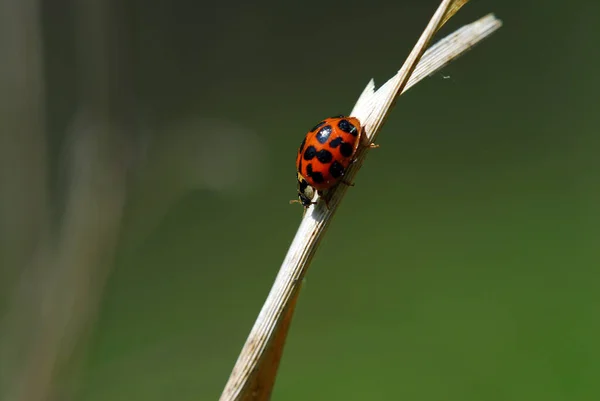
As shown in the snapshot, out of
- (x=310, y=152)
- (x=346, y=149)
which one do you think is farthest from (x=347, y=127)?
(x=310, y=152)

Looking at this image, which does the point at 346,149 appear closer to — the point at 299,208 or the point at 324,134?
the point at 324,134

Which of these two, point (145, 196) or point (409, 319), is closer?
point (145, 196)

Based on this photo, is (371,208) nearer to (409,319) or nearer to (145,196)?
(409,319)

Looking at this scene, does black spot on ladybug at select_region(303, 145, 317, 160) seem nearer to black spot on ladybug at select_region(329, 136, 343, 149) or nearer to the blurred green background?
black spot on ladybug at select_region(329, 136, 343, 149)

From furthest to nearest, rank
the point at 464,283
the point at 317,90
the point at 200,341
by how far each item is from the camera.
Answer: the point at 317,90, the point at 464,283, the point at 200,341

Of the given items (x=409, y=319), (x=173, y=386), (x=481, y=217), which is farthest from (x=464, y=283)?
(x=173, y=386)

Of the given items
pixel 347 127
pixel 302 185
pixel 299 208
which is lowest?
pixel 299 208

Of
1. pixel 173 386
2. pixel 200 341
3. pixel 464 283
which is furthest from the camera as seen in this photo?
pixel 464 283
